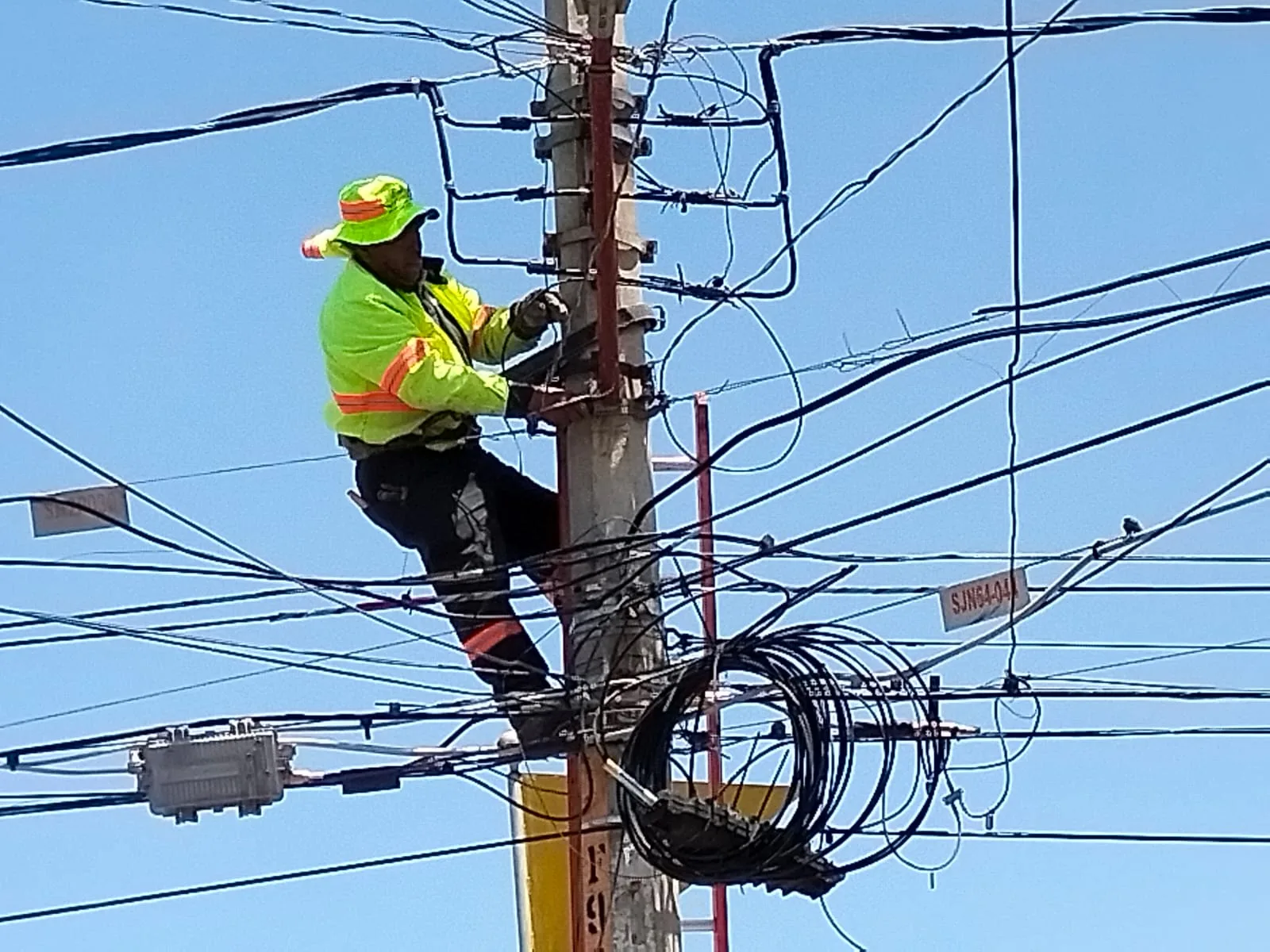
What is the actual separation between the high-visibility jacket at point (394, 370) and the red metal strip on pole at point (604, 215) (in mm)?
350

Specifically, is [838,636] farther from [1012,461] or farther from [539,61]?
[539,61]

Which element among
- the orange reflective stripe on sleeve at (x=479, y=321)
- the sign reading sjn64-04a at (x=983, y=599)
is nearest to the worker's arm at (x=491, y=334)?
the orange reflective stripe on sleeve at (x=479, y=321)

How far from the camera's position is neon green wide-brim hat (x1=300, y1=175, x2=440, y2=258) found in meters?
8.99

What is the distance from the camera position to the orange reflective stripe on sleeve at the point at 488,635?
8.45 m

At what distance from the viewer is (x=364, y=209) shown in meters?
9.01

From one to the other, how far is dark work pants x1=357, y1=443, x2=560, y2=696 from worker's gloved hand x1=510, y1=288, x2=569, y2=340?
42cm

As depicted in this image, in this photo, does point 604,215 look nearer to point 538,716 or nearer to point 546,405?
point 546,405

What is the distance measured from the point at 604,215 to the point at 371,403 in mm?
976

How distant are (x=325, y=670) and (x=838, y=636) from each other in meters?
1.81

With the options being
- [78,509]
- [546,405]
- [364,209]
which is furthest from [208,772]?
[364,209]

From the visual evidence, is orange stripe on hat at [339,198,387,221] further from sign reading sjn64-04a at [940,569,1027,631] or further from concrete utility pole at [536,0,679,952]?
sign reading sjn64-04a at [940,569,1027,631]

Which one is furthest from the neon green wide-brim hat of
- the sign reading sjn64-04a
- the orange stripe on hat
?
the sign reading sjn64-04a

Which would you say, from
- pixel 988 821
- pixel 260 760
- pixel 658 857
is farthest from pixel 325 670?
pixel 988 821

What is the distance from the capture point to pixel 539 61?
8656 millimetres
